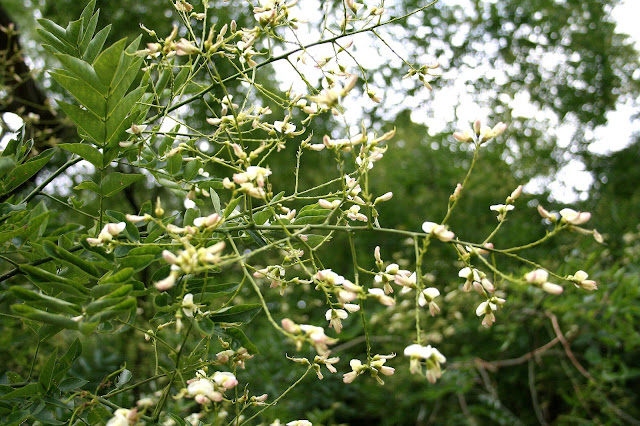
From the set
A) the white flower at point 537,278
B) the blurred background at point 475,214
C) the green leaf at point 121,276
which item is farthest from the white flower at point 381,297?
the blurred background at point 475,214

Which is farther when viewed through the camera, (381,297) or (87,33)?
(87,33)

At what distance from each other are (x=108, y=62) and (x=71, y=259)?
0.73 ft

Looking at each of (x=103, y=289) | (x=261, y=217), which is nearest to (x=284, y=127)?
(x=261, y=217)

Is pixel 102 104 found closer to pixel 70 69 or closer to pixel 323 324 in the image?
pixel 70 69

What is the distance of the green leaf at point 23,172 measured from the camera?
2.26 feet

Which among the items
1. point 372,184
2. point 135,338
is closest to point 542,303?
point 372,184

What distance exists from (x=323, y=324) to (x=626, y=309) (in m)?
1.31

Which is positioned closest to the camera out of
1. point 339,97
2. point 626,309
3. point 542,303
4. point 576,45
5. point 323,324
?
point 339,97

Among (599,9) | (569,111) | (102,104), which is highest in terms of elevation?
(599,9)

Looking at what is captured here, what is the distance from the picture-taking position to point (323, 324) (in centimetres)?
264

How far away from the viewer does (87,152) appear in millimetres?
655

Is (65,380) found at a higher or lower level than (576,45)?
lower

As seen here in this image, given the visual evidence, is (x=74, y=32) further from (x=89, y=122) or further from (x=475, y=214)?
(x=475, y=214)

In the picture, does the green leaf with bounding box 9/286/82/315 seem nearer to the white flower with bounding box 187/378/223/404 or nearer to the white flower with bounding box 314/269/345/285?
the white flower with bounding box 187/378/223/404
